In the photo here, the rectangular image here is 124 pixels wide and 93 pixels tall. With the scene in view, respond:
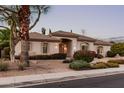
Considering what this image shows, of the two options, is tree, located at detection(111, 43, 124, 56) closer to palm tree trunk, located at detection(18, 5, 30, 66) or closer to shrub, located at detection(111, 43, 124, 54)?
shrub, located at detection(111, 43, 124, 54)

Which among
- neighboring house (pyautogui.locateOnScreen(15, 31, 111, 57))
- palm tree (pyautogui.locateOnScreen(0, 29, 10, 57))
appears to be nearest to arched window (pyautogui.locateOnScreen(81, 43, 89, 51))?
neighboring house (pyautogui.locateOnScreen(15, 31, 111, 57))

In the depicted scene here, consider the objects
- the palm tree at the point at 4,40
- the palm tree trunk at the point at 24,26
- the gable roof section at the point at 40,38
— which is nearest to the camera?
the palm tree trunk at the point at 24,26

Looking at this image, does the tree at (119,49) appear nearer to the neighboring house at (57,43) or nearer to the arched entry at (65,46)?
the neighboring house at (57,43)

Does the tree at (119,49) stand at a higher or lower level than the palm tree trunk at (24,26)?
lower

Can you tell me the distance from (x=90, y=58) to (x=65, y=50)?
16.0 metres

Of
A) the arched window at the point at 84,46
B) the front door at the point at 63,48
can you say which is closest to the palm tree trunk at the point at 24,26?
the front door at the point at 63,48

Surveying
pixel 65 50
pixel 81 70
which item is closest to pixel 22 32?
pixel 81 70

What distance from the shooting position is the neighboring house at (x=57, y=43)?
128 feet

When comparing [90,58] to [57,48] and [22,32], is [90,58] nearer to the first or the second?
[22,32]

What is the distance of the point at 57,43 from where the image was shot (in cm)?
4172

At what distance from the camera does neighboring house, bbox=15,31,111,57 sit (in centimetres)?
3908

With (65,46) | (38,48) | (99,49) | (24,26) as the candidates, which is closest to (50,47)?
(38,48)

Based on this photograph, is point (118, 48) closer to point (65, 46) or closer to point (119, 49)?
point (119, 49)

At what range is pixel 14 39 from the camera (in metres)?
31.2
